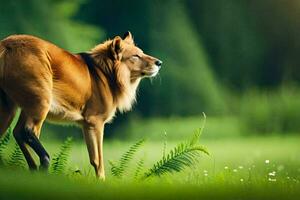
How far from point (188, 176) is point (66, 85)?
1015mm

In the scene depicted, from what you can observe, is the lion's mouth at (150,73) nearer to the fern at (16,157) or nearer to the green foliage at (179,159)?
the green foliage at (179,159)

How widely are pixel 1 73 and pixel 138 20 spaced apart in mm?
2786

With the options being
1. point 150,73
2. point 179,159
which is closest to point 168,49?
point 150,73

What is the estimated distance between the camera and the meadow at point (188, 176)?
16.1 ft

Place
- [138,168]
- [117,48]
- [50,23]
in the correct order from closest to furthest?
[138,168]
[117,48]
[50,23]

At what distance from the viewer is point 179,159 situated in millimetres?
6145

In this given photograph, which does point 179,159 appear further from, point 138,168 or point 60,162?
point 60,162

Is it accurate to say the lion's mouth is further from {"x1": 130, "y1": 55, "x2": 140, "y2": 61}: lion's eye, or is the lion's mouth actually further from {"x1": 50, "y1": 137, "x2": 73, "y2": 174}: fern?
{"x1": 50, "y1": 137, "x2": 73, "y2": 174}: fern

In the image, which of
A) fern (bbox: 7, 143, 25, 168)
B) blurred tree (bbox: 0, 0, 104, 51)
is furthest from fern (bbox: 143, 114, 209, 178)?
blurred tree (bbox: 0, 0, 104, 51)

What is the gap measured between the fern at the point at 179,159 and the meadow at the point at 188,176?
5cm

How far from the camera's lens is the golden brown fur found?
5520 mm

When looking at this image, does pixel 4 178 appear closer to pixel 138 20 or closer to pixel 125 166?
pixel 125 166

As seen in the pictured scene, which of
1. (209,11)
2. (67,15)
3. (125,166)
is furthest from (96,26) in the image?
(125,166)

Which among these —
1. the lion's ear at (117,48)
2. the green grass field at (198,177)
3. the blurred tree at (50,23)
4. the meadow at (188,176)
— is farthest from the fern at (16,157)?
the blurred tree at (50,23)
